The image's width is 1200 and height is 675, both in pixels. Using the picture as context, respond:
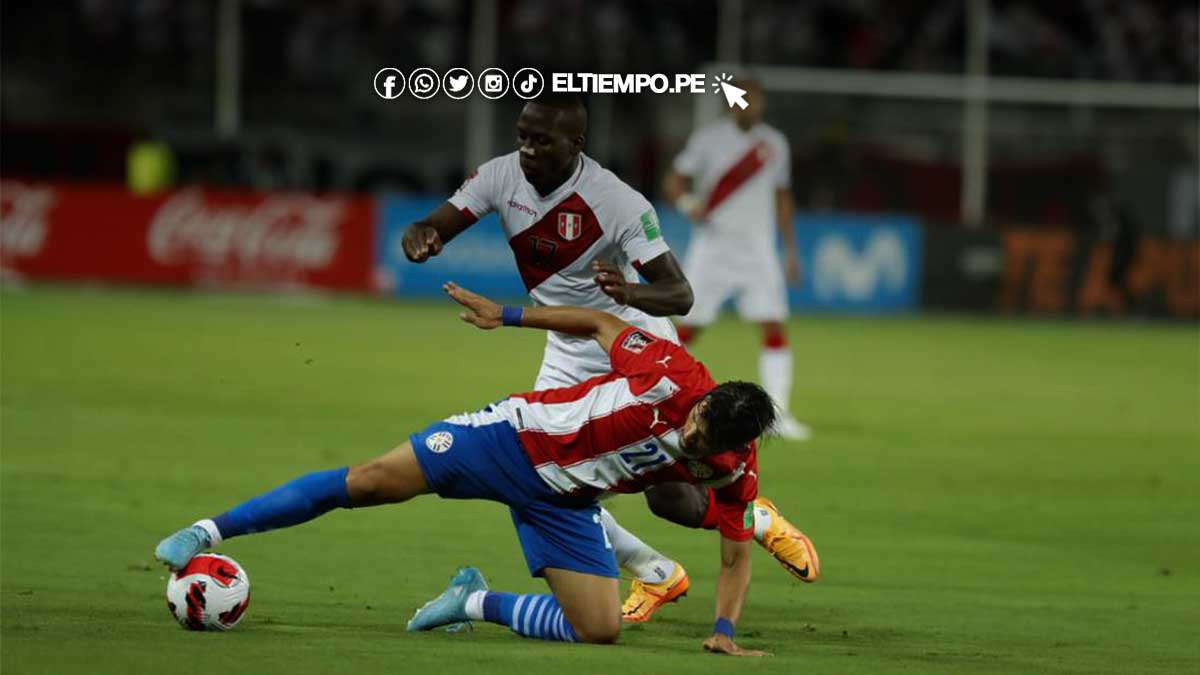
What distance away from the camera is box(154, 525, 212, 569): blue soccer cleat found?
6.98m

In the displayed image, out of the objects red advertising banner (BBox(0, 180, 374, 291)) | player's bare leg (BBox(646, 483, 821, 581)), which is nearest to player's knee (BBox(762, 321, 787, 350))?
player's bare leg (BBox(646, 483, 821, 581))

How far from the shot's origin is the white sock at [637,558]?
7.84 meters

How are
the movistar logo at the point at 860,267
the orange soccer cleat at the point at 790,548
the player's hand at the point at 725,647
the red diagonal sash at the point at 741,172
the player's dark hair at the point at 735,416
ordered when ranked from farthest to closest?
the movistar logo at the point at 860,267 < the red diagonal sash at the point at 741,172 < the orange soccer cleat at the point at 790,548 < the player's hand at the point at 725,647 < the player's dark hair at the point at 735,416

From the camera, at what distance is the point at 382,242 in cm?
2636

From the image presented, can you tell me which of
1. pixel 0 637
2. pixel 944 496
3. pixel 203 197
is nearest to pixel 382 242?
pixel 203 197

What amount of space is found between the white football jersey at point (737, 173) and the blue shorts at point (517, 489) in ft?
23.4

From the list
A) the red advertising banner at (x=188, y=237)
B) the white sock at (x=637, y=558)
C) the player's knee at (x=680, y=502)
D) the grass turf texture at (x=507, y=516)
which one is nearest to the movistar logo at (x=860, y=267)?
the grass turf texture at (x=507, y=516)

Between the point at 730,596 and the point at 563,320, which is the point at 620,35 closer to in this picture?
the point at 563,320

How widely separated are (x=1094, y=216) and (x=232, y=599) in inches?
899

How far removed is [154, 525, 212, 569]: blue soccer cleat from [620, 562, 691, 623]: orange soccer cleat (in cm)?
168

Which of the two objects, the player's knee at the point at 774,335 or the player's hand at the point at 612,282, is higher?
the player's hand at the point at 612,282

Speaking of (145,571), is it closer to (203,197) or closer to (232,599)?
(232,599)

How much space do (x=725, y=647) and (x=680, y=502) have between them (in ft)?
3.14

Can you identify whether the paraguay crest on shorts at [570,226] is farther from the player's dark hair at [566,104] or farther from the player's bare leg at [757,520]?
the player's bare leg at [757,520]
